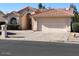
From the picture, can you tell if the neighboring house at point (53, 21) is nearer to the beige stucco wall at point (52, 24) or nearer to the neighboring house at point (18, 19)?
the beige stucco wall at point (52, 24)

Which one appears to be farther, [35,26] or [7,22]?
[7,22]

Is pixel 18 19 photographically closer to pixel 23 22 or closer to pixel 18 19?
pixel 18 19

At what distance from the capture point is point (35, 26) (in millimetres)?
37750

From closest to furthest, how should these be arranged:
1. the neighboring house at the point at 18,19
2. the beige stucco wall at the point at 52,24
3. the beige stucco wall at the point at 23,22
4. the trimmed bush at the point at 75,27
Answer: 1. the trimmed bush at the point at 75,27
2. the beige stucco wall at the point at 52,24
3. the neighboring house at the point at 18,19
4. the beige stucco wall at the point at 23,22

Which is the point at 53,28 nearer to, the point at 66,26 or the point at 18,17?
the point at 66,26

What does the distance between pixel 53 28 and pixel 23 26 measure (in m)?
8.34

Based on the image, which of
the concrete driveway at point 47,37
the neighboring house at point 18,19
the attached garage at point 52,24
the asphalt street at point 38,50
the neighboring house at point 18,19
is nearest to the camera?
the asphalt street at point 38,50

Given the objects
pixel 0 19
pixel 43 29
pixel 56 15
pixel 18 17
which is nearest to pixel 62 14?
pixel 56 15

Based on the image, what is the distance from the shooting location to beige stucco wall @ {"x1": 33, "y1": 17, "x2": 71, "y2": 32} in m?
35.6

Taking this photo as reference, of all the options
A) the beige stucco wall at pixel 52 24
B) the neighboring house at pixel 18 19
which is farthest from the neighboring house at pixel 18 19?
the beige stucco wall at pixel 52 24

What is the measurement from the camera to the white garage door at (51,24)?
3581 centimetres

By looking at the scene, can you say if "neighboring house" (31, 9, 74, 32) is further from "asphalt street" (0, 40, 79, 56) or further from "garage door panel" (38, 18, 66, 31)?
"asphalt street" (0, 40, 79, 56)

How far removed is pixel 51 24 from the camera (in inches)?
1436

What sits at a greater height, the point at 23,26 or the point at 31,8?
the point at 31,8
